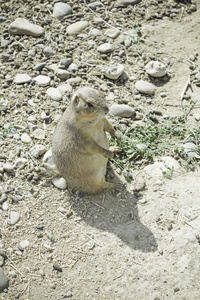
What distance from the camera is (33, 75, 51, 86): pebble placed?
6.23 m

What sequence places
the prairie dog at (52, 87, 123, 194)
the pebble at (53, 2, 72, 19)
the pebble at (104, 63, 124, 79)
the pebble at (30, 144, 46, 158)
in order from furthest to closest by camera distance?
1. the pebble at (53, 2, 72, 19)
2. the pebble at (104, 63, 124, 79)
3. the pebble at (30, 144, 46, 158)
4. the prairie dog at (52, 87, 123, 194)

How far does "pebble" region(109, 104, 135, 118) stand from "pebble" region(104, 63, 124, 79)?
2.32 feet

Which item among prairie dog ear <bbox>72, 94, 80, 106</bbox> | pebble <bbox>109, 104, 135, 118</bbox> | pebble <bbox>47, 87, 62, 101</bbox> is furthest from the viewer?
pebble <bbox>47, 87, 62, 101</bbox>

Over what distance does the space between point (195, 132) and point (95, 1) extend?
390cm

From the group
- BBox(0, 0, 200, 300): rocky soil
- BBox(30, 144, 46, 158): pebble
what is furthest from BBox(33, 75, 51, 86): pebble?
BBox(30, 144, 46, 158): pebble

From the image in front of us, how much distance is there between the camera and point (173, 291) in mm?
3771

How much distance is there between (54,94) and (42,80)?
1.43ft

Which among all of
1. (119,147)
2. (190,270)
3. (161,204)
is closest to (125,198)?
(161,204)

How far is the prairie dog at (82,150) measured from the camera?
14.3 ft

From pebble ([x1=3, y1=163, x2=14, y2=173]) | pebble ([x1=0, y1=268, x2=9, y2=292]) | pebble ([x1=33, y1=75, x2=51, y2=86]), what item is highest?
pebble ([x1=33, y1=75, x2=51, y2=86])

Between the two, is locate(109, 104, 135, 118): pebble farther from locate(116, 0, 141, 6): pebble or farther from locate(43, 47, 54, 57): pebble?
locate(116, 0, 141, 6): pebble

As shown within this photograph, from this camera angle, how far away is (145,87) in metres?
6.06

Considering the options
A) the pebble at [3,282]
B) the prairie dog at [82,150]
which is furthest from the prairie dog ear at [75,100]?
the pebble at [3,282]

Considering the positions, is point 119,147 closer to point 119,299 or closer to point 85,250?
point 85,250
